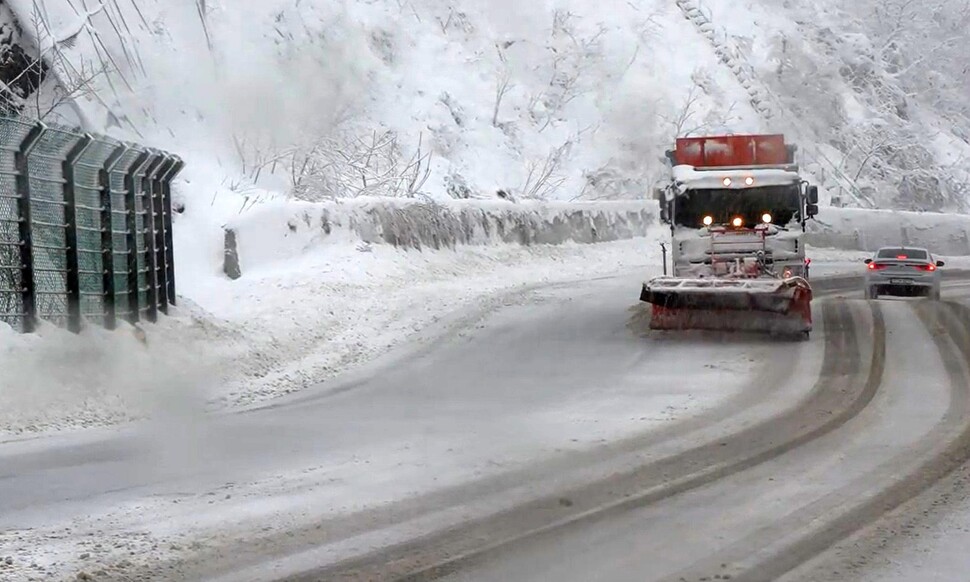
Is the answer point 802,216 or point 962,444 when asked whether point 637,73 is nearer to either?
point 802,216

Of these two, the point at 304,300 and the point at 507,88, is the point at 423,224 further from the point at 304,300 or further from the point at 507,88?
the point at 507,88

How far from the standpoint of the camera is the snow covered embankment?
36.0 feet

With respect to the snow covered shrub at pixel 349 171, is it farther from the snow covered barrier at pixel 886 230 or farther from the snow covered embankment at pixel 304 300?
the snow covered barrier at pixel 886 230

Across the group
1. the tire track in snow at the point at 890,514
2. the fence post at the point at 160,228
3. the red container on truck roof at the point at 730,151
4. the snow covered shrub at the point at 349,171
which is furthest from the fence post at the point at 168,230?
the snow covered shrub at the point at 349,171

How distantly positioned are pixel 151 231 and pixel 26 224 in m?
2.94

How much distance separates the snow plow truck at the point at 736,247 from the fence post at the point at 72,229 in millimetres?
7701

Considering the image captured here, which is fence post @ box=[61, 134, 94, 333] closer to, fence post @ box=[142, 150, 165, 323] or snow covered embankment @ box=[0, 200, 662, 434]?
snow covered embankment @ box=[0, 200, 662, 434]

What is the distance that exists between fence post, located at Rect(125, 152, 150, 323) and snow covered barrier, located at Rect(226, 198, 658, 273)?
5116mm

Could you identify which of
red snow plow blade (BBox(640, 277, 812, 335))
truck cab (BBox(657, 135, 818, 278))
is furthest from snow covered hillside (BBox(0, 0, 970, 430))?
truck cab (BBox(657, 135, 818, 278))

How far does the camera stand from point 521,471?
8453 millimetres

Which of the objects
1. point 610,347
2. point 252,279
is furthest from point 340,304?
point 610,347

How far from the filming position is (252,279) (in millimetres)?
18344

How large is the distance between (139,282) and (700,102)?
1572 inches

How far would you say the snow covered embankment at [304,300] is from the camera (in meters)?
11.0
